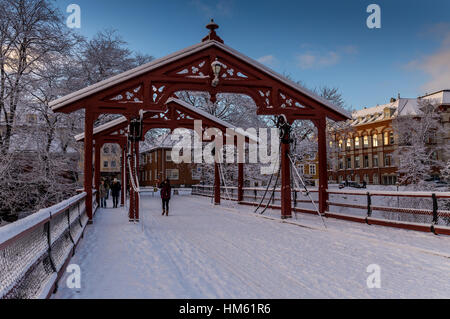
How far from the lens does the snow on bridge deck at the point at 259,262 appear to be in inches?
200

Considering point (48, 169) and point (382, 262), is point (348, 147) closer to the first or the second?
point (48, 169)

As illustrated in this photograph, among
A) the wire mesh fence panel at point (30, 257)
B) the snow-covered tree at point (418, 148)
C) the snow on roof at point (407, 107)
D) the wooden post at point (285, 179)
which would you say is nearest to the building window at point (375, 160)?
the snow on roof at point (407, 107)

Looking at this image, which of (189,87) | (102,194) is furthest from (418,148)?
(189,87)

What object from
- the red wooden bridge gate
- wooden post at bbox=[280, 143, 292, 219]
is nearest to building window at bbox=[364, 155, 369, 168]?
the red wooden bridge gate

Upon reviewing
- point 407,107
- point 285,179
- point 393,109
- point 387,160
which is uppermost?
point 407,107

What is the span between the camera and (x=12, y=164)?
15.8 m

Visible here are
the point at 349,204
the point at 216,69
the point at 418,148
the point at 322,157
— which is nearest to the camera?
the point at 216,69

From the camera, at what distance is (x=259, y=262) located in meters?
6.71

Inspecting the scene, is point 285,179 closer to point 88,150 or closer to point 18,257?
point 88,150

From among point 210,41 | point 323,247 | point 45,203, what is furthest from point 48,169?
point 323,247

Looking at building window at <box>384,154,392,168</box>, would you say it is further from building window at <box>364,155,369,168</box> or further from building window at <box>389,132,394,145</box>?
building window at <box>364,155,369,168</box>

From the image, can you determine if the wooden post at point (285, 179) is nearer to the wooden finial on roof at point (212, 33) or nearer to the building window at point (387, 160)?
the wooden finial on roof at point (212, 33)

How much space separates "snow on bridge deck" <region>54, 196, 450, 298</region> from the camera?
508 centimetres

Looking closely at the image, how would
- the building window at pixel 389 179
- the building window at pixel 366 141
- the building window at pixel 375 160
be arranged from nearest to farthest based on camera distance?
the building window at pixel 389 179 < the building window at pixel 375 160 < the building window at pixel 366 141
